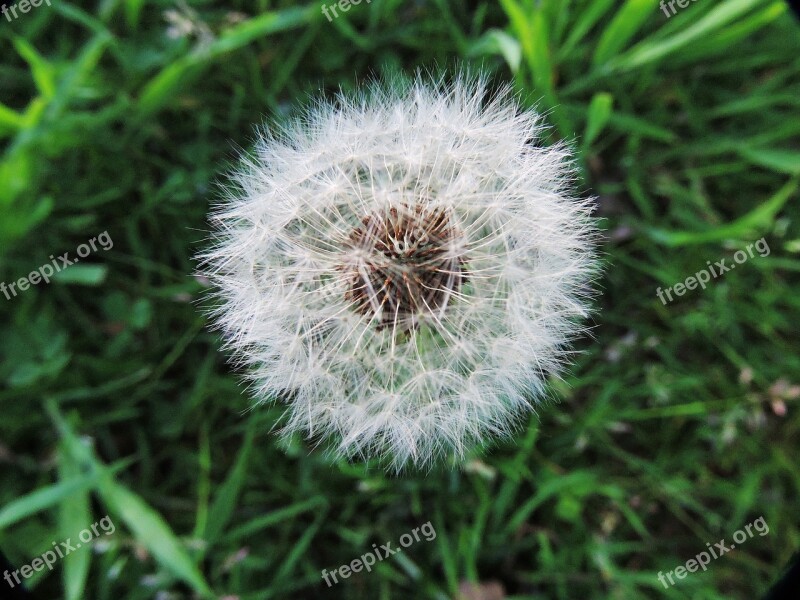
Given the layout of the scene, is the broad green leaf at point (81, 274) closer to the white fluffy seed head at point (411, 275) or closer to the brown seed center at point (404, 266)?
the white fluffy seed head at point (411, 275)

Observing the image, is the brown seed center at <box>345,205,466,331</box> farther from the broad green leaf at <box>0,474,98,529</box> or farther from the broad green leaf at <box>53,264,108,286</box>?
the broad green leaf at <box>0,474,98,529</box>

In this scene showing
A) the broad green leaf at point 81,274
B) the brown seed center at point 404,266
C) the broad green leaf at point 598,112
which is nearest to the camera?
the brown seed center at point 404,266

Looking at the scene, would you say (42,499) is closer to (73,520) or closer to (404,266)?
(73,520)

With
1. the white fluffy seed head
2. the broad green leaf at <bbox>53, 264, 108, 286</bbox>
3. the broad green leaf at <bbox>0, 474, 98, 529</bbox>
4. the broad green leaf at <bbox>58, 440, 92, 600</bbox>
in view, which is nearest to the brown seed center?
the white fluffy seed head

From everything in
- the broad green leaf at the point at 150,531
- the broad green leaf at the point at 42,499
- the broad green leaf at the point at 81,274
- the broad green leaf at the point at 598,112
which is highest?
the broad green leaf at the point at 81,274

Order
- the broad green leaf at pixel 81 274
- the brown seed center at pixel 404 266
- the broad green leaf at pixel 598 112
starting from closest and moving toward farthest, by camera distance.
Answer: the brown seed center at pixel 404 266
the broad green leaf at pixel 598 112
the broad green leaf at pixel 81 274

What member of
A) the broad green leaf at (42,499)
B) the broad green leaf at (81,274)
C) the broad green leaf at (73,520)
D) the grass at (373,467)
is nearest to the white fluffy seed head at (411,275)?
the grass at (373,467)
